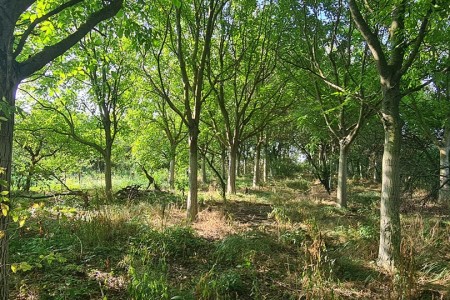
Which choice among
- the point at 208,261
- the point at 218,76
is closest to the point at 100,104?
the point at 218,76

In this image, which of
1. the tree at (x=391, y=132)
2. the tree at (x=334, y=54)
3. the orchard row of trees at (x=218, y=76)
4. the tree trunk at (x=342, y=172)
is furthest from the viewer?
the tree trunk at (x=342, y=172)

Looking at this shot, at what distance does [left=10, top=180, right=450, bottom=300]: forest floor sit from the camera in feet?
12.6

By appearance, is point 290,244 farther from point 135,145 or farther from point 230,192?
point 135,145

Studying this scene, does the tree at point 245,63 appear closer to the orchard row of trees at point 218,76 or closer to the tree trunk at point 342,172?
the orchard row of trees at point 218,76

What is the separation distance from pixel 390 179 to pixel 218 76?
507 centimetres

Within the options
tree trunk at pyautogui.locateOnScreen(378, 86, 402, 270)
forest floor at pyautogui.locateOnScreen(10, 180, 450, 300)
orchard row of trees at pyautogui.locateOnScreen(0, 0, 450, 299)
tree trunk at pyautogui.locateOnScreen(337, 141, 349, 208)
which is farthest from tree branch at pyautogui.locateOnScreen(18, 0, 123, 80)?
tree trunk at pyautogui.locateOnScreen(337, 141, 349, 208)

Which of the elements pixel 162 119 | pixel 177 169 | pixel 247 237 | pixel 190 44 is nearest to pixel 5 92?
pixel 247 237

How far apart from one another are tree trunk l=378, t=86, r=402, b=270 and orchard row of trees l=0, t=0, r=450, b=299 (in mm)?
18

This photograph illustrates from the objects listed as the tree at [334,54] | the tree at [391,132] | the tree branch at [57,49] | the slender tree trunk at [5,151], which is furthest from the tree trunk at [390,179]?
the slender tree trunk at [5,151]

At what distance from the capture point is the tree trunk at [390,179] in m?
5.21

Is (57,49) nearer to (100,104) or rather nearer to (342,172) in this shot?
(100,104)

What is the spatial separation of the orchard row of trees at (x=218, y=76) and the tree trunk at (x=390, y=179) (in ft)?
0.06

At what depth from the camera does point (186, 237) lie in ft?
20.2

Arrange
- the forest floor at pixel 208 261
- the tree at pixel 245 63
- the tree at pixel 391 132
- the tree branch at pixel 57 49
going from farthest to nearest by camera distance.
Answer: the tree at pixel 245 63 → the tree at pixel 391 132 → the forest floor at pixel 208 261 → the tree branch at pixel 57 49
